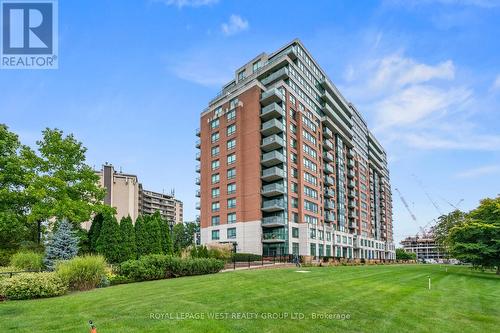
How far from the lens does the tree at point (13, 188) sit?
30.6 metres

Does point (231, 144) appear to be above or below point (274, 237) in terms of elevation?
above

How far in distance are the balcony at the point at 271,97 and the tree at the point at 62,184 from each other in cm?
3703

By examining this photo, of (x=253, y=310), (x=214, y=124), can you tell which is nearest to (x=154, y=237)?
(x=253, y=310)

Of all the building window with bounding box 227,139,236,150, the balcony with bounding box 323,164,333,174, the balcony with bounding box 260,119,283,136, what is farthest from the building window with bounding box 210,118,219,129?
the balcony with bounding box 323,164,333,174

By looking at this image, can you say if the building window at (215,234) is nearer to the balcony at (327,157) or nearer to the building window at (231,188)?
the building window at (231,188)

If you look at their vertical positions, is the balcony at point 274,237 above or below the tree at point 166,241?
below

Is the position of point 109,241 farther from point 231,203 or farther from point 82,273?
point 231,203

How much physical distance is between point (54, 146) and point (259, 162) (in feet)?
119

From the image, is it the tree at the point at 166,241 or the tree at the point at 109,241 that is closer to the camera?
the tree at the point at 109,241

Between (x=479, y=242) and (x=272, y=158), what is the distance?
33.1 metres

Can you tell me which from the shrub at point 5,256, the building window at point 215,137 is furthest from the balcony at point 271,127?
the shrub at point 5,256

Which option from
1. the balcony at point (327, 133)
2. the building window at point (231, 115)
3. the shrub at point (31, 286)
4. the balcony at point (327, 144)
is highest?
the building window at point (231, 115)

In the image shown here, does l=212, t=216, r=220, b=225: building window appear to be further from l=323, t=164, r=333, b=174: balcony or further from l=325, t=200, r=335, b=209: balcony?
l=323, t=164, r=333, b=174: balcony

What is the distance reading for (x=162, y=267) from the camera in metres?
24.6
